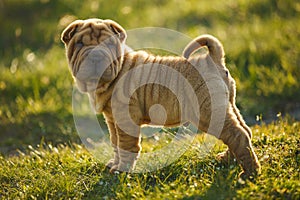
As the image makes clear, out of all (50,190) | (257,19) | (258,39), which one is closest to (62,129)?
(50,190)

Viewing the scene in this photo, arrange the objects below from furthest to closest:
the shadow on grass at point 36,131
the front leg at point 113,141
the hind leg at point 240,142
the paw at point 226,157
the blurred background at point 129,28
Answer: the blurred background at point 129,28 → the shadow on grass at point 36,131 → the front leg at point 113,141 → the paw at point 226,157 → the hind leg at point 240,142

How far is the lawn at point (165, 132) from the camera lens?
4422mm

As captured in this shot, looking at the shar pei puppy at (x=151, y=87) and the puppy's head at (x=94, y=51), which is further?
the puppy's head at (x=94, y=51)

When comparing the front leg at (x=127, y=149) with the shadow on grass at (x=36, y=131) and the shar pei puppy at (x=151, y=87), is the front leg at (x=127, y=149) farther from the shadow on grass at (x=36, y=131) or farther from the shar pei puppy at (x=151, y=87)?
the shadow on grass at (x=36, y=131)

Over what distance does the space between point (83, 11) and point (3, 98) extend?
2909mm

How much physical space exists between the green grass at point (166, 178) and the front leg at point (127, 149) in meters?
0.12

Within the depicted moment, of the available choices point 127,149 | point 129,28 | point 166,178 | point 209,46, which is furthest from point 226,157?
point 129,28

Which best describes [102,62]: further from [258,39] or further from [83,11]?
[83,11]

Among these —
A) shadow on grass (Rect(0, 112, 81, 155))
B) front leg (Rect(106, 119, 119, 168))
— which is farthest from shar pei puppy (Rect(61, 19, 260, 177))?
shadow on grass (Rect(0, 112, 81, 155))

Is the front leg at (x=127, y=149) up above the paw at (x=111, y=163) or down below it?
above

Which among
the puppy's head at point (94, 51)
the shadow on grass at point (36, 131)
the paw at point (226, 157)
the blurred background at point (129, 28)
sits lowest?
the shadow on grass at point (36, 131)

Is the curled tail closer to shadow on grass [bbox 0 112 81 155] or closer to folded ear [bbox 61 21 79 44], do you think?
folded ear [bbox 61 21 79 44]

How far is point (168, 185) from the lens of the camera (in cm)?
438

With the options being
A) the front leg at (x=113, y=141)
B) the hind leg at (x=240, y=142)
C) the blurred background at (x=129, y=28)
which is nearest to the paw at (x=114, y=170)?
the front leg at (x=113, y=141)
